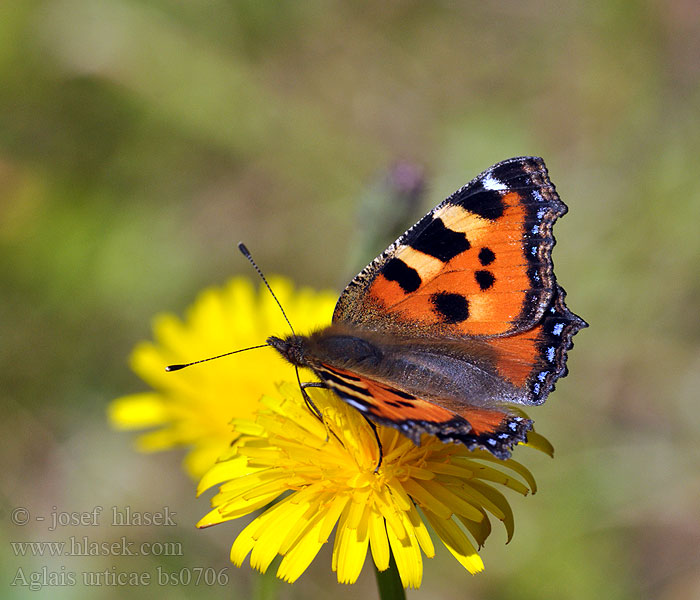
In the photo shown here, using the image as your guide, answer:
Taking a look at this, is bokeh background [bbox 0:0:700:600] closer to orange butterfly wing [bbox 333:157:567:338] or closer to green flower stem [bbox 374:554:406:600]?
orange butterfly wing [bbox 333:157:567:338]

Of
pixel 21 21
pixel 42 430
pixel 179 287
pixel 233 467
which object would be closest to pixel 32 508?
pixel 42 430

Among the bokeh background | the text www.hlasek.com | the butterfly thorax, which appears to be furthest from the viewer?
the bokeh background

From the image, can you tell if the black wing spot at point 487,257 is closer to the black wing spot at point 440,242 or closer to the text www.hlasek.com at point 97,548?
the black wing spot at point 440,242

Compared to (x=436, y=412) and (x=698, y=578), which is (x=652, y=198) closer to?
(x=698, y=578)

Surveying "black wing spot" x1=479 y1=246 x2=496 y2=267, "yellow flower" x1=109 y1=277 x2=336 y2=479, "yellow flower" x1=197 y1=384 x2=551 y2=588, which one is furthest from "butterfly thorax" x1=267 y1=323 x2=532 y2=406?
"yellow flower" x1=109 y1=277 x2=336 y2=479

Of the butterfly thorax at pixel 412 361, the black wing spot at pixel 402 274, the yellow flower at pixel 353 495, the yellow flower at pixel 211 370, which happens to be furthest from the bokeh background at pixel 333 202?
the yellow flower at pixel 353 495

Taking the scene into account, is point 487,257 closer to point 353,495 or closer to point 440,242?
point 440,242

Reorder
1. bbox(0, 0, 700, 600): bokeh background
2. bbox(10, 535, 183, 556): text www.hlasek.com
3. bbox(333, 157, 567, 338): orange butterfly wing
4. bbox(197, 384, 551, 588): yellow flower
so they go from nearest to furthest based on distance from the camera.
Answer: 1. bbox(197, 384, 551, 588): yellow flower
2. bbox(333, 157, 567, 338): orange butterfly wing
3. bbox(10, 535, 183, 556): text www.hlasek.com
4. bbox(0, 0, 700, 600): bokeh background
